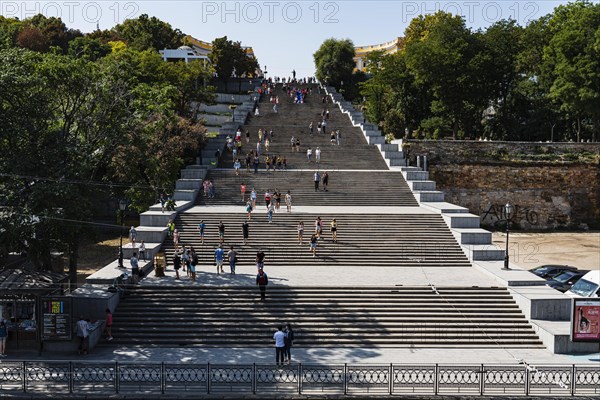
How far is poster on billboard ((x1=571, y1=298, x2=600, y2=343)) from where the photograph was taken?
811 inches

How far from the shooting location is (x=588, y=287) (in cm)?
2461

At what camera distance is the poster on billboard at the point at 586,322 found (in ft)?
67.6

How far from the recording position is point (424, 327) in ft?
75.8

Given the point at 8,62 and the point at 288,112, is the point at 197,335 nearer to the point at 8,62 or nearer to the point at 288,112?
the point at 8,62

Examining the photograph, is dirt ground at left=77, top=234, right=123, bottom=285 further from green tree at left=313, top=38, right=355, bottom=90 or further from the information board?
green tree at left=313, top=38, right=355, bottom=90

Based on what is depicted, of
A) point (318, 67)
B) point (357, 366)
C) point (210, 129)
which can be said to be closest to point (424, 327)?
point (357, 366)

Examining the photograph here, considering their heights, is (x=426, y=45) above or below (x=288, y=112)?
above

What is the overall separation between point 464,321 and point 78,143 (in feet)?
53.5

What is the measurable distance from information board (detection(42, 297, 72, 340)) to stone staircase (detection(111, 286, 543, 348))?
6.66 ft

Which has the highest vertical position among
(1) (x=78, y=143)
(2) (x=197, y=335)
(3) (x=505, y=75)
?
(3) (x=505, y=75)

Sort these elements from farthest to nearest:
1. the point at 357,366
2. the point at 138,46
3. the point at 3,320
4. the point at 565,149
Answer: the point at 138,46 < the point at 565,149 < the point at 3,320 < the point at 357,366

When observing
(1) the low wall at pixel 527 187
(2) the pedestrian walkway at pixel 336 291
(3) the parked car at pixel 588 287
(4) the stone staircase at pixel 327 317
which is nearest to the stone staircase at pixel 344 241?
(2) the pedestrian walkway at pixel 336 291

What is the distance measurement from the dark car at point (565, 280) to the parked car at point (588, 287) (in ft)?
9.67

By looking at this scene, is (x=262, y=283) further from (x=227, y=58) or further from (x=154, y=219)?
(x=227, y=58)
